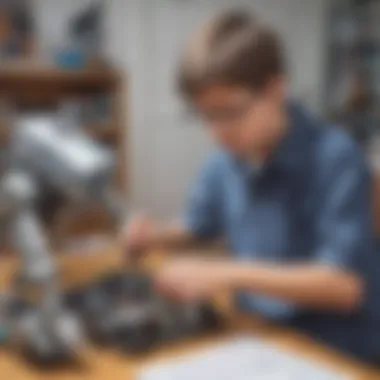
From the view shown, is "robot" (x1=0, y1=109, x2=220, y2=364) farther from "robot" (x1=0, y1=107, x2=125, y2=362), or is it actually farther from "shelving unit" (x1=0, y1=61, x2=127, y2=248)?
"shelving unit" (x1=0, y1=61, x2=127, y2=248)

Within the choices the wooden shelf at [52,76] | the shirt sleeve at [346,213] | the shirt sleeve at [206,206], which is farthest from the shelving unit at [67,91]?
the shirt sleeve at [346,213]

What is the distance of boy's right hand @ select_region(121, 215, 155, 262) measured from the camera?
1.51 meters

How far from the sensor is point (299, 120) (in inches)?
51.5

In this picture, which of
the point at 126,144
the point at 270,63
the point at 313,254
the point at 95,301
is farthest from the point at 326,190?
the point at 126,144

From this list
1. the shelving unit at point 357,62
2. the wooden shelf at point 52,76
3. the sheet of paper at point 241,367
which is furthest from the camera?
the shelving unit at point 357,62

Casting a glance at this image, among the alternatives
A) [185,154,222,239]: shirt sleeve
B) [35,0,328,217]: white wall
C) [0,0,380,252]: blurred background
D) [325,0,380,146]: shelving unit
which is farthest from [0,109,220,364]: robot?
[325,0,380,146]: shelving unit

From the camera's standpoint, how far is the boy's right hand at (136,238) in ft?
4.97

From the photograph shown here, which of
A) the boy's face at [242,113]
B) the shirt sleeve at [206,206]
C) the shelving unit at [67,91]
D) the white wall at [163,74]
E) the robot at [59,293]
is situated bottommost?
the robot at [59,293]

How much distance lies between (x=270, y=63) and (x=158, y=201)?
6.97 feet

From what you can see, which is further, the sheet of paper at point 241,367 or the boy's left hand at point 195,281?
the boy's left hand at point 195,281

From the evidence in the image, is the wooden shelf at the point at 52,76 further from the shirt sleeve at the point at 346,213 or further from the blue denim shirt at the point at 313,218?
the shirt sleeve at the point at 346,213

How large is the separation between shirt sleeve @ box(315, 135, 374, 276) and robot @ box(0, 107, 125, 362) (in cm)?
39

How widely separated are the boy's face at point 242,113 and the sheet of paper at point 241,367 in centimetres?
37

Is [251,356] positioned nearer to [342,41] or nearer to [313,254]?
[313,254]
